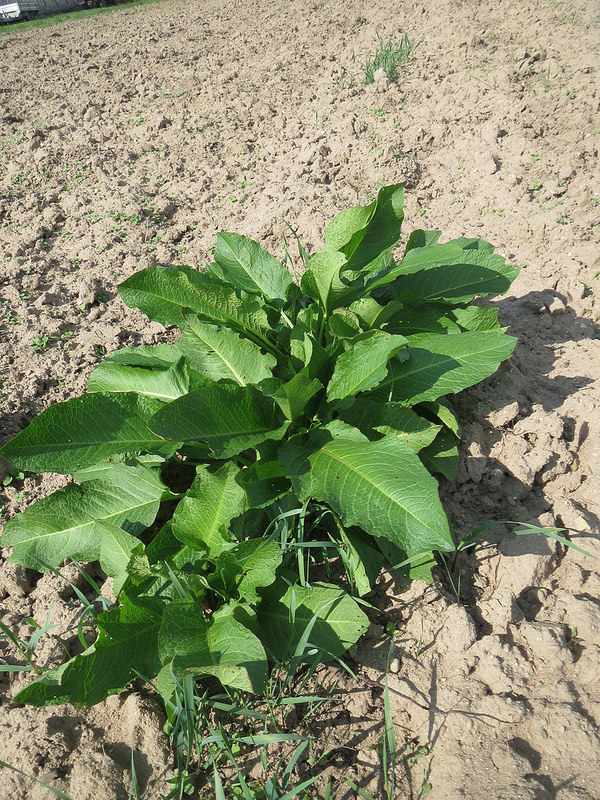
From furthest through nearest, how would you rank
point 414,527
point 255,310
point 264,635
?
point 255,310
point 264,635
point 414,527

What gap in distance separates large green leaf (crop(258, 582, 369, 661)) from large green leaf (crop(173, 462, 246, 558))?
0.87 feet

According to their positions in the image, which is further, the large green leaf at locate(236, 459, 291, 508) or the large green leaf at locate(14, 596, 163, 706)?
the large green leaf at locate(236, 459, 291, 508)

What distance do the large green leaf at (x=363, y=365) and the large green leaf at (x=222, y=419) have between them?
9.1 inches

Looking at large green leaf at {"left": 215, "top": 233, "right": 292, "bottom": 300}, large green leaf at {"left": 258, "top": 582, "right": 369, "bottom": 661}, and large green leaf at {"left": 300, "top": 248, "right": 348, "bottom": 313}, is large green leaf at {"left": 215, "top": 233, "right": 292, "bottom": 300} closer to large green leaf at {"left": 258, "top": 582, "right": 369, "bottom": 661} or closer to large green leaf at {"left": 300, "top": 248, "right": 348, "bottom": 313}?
large green leaf at {"left": 300, "top": 248, "right": 348, "bottom": 313}

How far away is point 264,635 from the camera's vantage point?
1766mm

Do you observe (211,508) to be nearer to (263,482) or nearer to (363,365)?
(263,482)

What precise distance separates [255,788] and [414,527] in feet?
2.65

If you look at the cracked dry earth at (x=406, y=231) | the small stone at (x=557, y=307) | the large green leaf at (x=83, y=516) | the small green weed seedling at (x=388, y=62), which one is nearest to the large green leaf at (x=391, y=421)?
the cracked dry earth at (x=406, y=231)

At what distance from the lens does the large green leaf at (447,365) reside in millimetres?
2006

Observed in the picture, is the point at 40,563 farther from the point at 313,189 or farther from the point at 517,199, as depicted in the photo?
the point at 517,199

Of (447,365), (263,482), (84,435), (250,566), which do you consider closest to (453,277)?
(447,365)

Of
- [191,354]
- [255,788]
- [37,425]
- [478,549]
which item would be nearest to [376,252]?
[191,354]

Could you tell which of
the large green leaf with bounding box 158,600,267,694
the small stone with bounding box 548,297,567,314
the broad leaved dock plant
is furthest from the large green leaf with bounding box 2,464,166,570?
the small stone with bounding box 548,297,567,314

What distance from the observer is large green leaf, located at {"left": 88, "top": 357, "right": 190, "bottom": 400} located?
2.14 m
